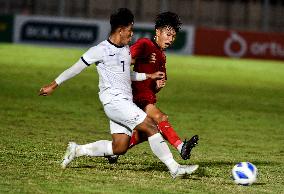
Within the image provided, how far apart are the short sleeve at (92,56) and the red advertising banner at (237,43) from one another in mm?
28849

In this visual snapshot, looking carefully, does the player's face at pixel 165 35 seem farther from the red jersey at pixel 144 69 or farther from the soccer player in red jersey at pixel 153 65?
the red jersey at pixel 144 69

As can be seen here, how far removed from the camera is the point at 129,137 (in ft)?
34.1

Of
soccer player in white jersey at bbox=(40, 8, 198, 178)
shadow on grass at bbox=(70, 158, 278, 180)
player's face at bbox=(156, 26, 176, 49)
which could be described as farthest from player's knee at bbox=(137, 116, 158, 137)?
player's face at bbox=(156, 26, 176, 49)

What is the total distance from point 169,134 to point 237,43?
2878cm

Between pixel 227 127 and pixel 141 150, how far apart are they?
168 inches

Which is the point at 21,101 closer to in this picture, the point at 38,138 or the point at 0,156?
the point at 38,138

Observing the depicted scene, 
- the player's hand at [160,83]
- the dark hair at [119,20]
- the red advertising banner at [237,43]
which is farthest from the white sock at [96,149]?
the red advertising banner at [237,43]

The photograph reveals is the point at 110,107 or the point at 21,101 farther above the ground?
the point at 110,107

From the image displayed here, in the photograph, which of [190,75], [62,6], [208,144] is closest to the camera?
[208,144]

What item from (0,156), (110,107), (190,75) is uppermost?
(110,107)

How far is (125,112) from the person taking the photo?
10062 millimetres

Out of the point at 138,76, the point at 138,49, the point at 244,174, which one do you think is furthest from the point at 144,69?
the point at 244,174

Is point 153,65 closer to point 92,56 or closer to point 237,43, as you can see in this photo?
point 92,56

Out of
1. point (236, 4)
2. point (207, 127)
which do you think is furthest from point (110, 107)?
point (236, 4)
